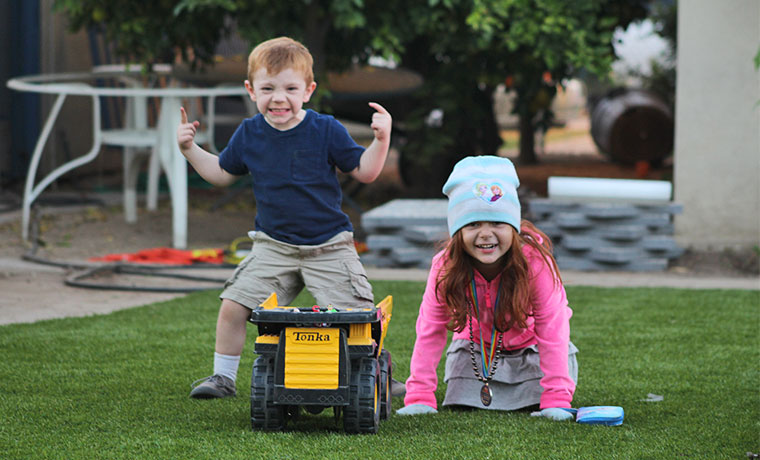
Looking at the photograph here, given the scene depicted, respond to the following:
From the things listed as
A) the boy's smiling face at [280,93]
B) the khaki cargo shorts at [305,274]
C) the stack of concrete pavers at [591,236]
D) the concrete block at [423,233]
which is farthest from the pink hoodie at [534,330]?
the stack of concrete pavers at [591,236]

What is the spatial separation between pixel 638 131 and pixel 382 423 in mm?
12398

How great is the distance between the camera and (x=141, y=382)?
354 centimetres

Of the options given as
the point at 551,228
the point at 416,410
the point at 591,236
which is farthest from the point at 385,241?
the point at 416,410

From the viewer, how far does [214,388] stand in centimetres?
329

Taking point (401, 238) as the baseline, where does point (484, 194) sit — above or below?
above

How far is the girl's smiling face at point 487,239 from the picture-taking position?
2939 millimetres

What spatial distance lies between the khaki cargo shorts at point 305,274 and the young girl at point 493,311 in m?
0.27

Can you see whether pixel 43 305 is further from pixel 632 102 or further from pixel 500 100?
pixel 500 100

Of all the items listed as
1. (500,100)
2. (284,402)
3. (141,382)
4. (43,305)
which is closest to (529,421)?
(284,402)

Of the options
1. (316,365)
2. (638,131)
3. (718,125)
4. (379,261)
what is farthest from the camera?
(638,131)

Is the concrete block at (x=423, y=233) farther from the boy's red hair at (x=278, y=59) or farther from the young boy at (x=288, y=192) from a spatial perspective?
the boy's red hair at (x=278, y=59)

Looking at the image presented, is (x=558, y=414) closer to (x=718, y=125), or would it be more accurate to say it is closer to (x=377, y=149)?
(x=377, y=149)

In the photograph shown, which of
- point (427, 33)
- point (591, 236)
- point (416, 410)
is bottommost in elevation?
point (416, 410)

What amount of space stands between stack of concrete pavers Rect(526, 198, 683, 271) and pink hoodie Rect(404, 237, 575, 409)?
3.57m
